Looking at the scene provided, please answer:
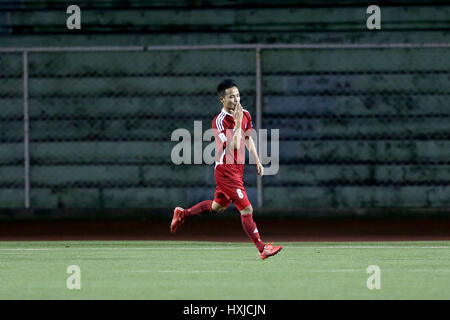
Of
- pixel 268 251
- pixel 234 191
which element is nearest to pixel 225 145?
pixel 234 191

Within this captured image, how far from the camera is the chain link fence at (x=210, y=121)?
16891 millimetres

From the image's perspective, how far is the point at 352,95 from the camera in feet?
55.9

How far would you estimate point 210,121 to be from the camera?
1692 centimetres

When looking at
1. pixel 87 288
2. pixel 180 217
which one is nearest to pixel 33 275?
pixel 87 288

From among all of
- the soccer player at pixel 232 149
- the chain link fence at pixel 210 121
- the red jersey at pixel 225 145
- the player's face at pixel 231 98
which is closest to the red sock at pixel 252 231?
the soccer player at pixel 232 149

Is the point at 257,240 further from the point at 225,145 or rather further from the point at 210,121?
the point at 210,121

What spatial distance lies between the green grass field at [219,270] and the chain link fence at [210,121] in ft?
13.4

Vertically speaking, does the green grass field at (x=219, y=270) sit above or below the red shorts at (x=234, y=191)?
below

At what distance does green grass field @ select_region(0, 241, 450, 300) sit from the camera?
7.91m

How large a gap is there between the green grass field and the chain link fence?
4.08m

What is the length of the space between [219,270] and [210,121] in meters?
7.60

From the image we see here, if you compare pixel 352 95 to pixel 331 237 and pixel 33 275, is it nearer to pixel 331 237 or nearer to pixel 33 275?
pixel 331 237

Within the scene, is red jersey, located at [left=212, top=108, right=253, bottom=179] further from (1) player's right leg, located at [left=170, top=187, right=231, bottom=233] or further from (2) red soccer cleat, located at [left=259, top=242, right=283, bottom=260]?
(2) red soccer cleat, located at [left=259, top=242, right=283, bottom=260]

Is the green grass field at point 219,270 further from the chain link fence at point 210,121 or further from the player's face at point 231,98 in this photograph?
the chain link fence at point 210,121
